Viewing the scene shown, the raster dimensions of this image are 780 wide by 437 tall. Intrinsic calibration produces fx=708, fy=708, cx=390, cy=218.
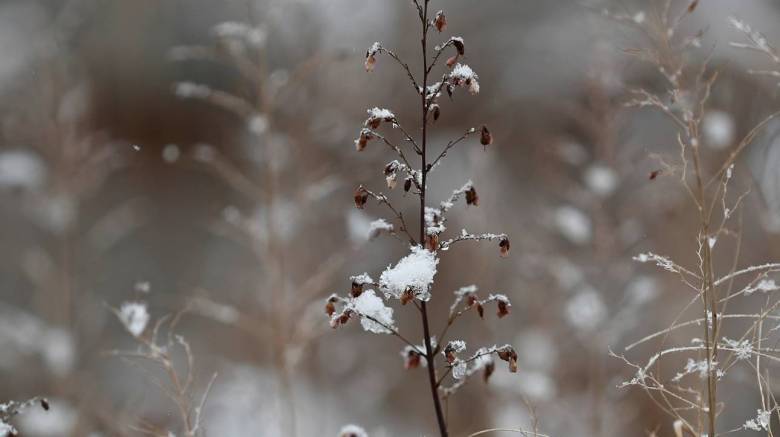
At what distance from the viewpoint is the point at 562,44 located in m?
10.6

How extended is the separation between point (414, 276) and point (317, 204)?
24.9 ft

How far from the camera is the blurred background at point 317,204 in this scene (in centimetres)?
564

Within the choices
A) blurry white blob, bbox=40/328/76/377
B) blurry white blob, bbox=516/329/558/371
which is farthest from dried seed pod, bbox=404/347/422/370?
blurry white blob, bbox=516/329/558/371

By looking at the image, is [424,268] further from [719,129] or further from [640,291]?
[719,129]

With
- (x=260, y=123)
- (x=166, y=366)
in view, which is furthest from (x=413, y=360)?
(x=260, y=123)

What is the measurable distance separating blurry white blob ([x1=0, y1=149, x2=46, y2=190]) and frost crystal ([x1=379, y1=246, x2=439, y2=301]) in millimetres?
6244

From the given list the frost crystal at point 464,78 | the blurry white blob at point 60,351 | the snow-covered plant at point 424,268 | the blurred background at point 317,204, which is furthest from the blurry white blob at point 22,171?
the frost crystal at point 464,78

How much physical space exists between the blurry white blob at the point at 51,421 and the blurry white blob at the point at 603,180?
4.78 meters

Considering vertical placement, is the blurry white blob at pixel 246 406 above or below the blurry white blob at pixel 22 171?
below

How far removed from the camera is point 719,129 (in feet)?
18.2

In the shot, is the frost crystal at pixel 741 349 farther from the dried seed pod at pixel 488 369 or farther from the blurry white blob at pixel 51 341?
the blurry white blob at pixel 51 341

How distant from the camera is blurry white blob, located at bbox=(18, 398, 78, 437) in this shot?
258 inches

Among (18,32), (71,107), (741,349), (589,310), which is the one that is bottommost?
(741,349)

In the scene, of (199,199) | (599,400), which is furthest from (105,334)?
(599,400)
